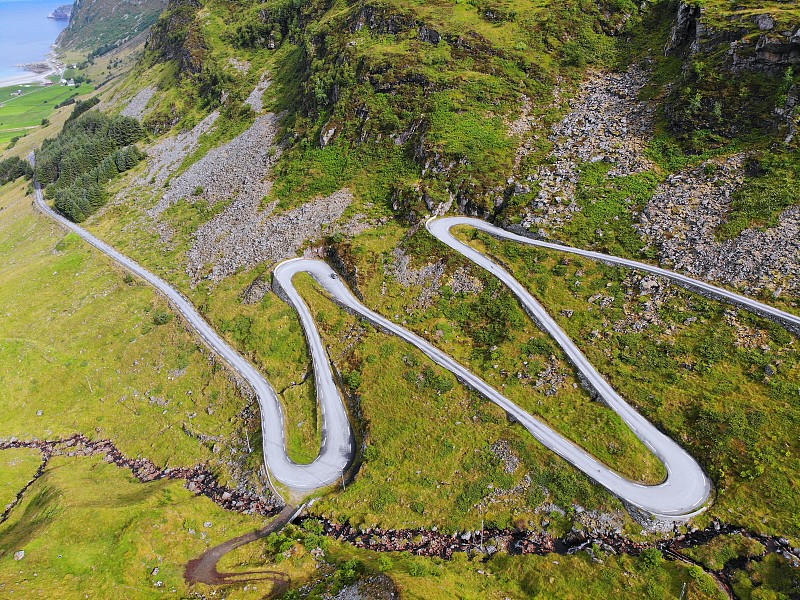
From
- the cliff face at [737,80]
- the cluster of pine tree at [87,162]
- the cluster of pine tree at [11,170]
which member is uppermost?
the cliff face at [737,80]

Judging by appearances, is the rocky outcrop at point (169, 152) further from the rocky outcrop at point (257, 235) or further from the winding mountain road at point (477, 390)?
the winding mountain road at point (477, 390)

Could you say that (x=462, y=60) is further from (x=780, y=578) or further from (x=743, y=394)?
(x=780, y=578)

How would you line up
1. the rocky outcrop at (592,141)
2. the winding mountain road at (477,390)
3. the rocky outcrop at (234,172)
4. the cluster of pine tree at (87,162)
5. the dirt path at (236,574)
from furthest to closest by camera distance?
the cluster of pine tree at (87,162) → the rocky outcrop at (234,172) → the rocky outcrop at (592,141) → the winding mountain road at (477,390) → the dirt path at (236,574)

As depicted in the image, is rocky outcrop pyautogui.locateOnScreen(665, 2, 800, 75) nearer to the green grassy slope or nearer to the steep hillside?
the steep hillside

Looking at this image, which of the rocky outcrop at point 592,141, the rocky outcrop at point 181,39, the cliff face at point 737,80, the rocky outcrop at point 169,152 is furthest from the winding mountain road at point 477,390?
the rocky outcrop at point 181,39

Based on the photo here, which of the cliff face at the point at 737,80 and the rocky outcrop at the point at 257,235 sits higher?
the cliff face at the point at 737,80

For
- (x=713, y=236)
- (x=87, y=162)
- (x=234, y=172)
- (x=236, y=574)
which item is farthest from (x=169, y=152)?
(x=713, y=236)

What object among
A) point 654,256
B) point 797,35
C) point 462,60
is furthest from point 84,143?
point 797,35
